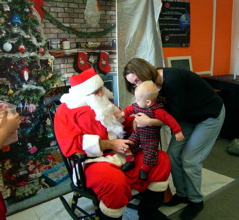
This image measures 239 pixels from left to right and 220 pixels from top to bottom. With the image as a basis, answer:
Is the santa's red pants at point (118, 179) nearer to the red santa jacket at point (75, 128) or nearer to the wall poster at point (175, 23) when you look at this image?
the red santa jacket at point (75, 128)

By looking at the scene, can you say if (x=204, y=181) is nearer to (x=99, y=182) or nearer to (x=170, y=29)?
(x=99, y=182)

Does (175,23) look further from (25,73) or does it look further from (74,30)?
(25,73)

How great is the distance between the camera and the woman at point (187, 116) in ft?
5.84

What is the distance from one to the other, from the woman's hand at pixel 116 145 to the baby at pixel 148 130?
5 centimetres

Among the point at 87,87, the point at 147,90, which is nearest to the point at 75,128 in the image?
the point at 87,87

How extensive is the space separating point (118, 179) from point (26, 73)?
4.39 feet

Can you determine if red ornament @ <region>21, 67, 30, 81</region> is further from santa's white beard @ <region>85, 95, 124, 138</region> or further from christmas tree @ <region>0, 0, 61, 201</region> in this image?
santa's white beard @ <region>85, 95, 124, 138</region>

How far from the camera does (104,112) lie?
6.10 feet

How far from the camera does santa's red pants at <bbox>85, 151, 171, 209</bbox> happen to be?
1586 millimetres

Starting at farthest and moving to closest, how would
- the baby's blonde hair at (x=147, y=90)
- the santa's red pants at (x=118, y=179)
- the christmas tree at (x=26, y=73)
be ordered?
the christmas tree at (x=26, y=73) < the baby's blonde hair at (x=147, y=90) < the santa's red pants at (x=118, y=179)

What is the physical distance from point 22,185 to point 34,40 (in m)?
1.41

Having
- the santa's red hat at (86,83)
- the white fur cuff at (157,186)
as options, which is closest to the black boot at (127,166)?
the white fur cuff at (157,186)

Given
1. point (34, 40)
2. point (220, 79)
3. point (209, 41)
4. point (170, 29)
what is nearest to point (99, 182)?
point (34, 40)

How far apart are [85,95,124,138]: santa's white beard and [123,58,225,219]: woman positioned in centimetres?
21
